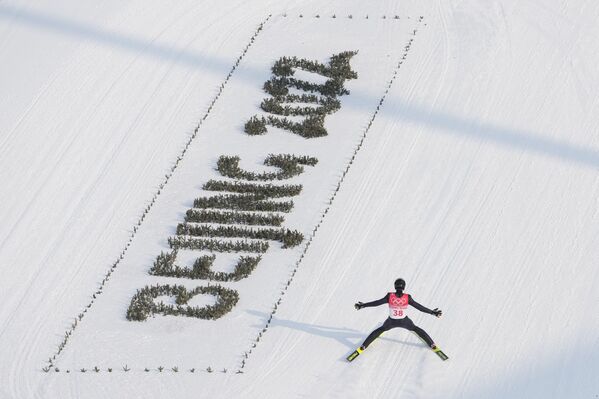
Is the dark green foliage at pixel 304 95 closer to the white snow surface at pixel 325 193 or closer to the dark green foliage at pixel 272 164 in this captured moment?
the white snow surface at pixel 325 193

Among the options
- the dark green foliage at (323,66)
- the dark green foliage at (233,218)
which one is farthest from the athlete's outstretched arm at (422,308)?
the dark green foliage at (323,66)

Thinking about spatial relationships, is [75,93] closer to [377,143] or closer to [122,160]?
[122,160]

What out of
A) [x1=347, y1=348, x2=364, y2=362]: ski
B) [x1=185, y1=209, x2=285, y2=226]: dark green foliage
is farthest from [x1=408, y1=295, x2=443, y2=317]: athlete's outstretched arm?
[x1=185, y1=209, x2=285, y2=226]: dark green foliage

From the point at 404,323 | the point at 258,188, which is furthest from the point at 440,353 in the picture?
the point at 258,188

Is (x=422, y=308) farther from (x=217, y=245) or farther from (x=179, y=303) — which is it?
(x=217, y=245)

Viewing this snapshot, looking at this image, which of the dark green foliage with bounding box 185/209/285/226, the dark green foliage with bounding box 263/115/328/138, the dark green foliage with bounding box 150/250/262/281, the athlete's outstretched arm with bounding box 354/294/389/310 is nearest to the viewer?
the athlete's outstretched arm with bounding box 354/294/389/310

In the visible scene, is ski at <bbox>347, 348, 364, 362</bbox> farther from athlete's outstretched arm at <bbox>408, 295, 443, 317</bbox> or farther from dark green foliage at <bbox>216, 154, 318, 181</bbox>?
dark green foliage at <bbox>216, 154, 318, 181</bbox>

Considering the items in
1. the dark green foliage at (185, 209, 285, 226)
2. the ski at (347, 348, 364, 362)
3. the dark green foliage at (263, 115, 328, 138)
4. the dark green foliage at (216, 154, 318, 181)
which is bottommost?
the ski at (347, 348, 364, 362)
